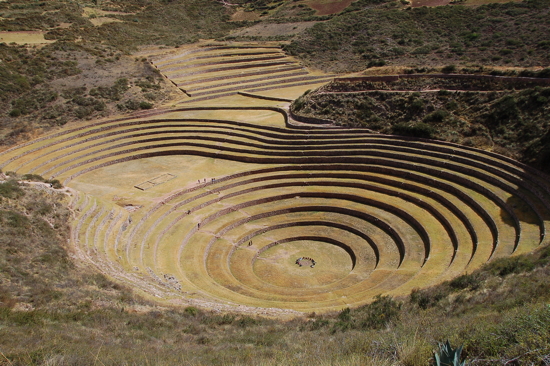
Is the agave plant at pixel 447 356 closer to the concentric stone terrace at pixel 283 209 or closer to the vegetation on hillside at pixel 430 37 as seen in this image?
the concentric stone terrace at pixel 283 209

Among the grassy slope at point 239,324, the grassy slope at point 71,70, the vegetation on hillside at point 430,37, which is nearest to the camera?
the grassy slope at point 239,324

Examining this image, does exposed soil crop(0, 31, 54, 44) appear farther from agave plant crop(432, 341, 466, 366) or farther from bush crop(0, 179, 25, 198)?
agave plant crop(432, 341, 466, 366)

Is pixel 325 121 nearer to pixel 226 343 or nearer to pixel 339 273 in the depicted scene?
pixel 339 273

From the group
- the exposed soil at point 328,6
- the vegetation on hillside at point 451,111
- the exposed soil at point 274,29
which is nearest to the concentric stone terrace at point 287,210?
the vegetation on hillside at point 451,111

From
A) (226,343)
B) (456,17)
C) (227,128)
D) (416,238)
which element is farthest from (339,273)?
(456,17)

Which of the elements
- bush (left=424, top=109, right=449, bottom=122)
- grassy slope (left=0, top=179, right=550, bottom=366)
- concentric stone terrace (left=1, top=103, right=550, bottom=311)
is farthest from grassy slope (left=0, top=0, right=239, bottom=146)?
bush (left=424, top=109, right=449, bottom=122)

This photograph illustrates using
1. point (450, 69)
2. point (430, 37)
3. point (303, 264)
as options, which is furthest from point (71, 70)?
point (430, 37)
